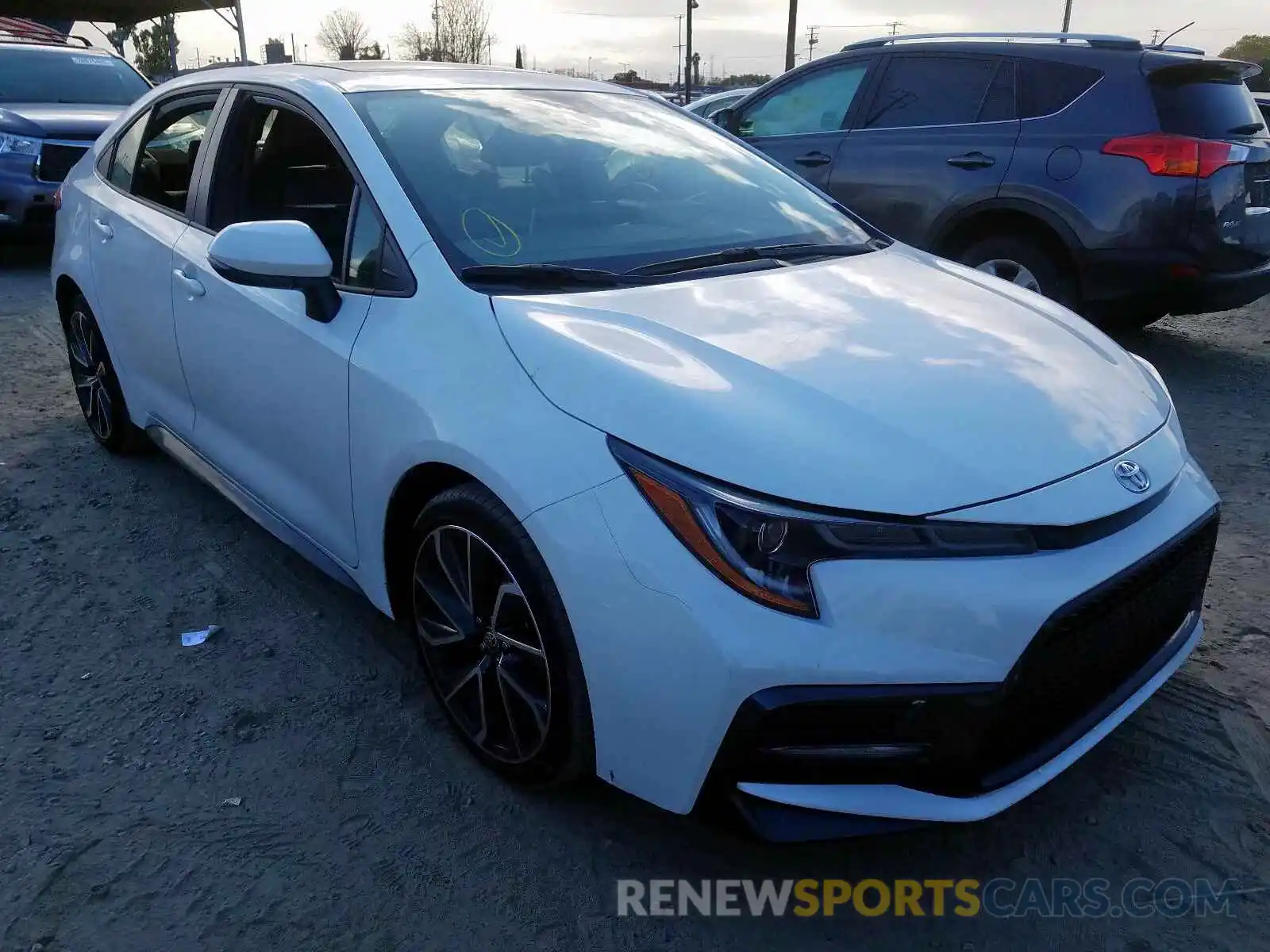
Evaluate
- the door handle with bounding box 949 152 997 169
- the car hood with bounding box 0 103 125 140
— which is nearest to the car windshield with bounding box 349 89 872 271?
the door handle with bounding box 949 152 997 169

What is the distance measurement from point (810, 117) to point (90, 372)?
456 cm

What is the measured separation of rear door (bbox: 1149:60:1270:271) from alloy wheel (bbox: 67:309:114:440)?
17.0ft

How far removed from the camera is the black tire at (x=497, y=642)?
6.77 ft

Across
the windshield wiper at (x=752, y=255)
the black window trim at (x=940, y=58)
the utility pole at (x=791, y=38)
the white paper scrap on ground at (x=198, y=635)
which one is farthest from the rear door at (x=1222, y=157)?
the utility pole at (x=791, y=38)

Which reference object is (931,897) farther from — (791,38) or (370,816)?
(791,38)

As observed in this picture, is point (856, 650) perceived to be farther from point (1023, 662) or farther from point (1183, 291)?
point (1183, 291)

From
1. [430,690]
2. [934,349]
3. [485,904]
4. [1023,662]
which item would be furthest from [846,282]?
[485,904]

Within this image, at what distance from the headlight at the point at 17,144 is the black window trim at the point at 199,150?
5.14 metres

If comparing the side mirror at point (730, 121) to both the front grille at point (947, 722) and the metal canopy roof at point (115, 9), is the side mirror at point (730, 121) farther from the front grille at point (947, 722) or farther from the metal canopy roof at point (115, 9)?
the metal canopy roof at point (115, 9)

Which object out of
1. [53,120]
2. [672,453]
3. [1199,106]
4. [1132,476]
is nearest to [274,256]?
[672,453]

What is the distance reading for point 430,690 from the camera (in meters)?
2.76

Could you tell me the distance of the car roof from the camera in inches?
118

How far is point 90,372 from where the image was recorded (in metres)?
4.45

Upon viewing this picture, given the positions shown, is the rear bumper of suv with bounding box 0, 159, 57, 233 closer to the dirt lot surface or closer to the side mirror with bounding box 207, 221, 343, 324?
the dirt lot surface
